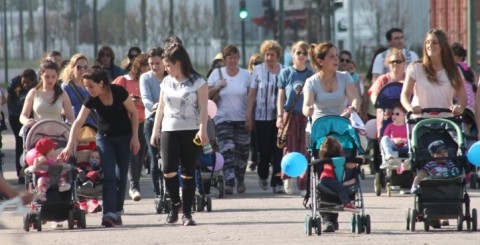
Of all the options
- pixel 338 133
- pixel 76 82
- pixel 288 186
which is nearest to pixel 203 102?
pixel 338 133

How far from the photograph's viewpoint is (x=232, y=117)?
19312 mm

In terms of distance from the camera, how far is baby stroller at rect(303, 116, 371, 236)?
13625mm

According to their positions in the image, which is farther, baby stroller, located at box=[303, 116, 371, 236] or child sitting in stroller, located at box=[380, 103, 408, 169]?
child sitting in stroller, located at box=[380, 103, 408, 169]

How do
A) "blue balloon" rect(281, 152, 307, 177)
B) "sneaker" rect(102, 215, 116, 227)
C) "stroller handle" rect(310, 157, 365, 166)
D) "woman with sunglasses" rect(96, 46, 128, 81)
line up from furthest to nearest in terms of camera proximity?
"woman with sunglasses" rect(96, 46, 128, 81)
"sneaker" rect(102, 215, 116, 227)
"stroller handle" rect(310, 157, 365, 166)
"blue balloon" rect(281, 152, 307, 177)

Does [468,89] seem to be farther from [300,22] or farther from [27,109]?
[300,22]

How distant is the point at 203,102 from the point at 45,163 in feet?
5.58

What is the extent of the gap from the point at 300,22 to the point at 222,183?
49.9m

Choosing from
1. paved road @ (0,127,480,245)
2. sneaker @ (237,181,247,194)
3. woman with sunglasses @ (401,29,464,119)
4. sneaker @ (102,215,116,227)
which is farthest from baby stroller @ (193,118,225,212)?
woman with sunglasses @ (401,29,464,119)

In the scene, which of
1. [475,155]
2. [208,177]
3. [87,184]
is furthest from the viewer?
[208,177]

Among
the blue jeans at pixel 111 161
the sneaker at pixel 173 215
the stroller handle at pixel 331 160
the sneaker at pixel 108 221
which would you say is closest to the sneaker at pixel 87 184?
the blue jeans at pixel 111 161

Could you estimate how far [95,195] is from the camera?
16.0 m

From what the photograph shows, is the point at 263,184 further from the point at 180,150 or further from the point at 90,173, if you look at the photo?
the point at 180,150

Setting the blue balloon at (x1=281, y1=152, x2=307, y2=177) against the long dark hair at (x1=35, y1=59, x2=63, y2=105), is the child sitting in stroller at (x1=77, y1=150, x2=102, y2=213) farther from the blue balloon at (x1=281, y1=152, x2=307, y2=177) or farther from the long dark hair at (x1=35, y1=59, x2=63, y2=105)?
the blue balloon at (x1=281, y1=152, x2=307, y2=177)

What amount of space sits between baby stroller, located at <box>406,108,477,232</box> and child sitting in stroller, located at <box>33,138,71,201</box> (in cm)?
340
